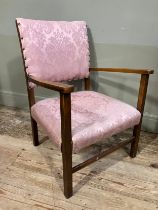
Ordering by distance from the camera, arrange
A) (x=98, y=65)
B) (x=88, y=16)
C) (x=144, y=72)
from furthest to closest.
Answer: (x=98, y=65) → (x=88, y=16) → (x=144, y=72)

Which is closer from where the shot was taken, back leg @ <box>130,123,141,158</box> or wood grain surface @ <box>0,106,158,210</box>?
wood grain surface @ <box>0,106,158,210</box>

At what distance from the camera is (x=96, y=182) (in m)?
1.30

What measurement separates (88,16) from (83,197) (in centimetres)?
117


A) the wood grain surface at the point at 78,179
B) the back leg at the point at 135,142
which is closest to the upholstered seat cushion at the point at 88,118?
the back leg at the point at 135,142

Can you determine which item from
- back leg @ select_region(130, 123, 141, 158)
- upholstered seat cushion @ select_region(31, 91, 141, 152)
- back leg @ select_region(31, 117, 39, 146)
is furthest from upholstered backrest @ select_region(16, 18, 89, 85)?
back leg @ select_region(130, 123, 141, 158)

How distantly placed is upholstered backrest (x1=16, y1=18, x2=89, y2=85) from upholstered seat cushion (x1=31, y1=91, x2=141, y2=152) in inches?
7.2

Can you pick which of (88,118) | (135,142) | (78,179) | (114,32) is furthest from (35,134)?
(114,32)

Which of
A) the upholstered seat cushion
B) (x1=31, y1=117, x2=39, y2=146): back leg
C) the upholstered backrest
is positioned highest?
the upholstered backrest

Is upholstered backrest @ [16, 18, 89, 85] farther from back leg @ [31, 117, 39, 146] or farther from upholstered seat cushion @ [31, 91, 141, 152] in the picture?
back leg @ [31, 117, 39, 146]

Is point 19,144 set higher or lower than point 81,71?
lower

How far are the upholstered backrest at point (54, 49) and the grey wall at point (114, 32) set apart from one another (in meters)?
0.21

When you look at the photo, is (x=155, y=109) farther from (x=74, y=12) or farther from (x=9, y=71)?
(x=9, y=71)

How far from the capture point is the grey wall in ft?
4.82

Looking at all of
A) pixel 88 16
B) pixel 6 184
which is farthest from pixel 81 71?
pixel 6 184
